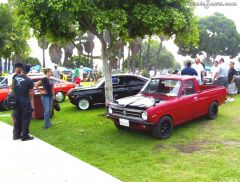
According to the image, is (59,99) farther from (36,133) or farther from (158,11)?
(158,11)

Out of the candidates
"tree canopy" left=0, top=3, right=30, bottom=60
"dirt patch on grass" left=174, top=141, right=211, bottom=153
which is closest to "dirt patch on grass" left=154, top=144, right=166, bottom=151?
"dirt patch on grass" left=174, top=141, right=211, bottom=153

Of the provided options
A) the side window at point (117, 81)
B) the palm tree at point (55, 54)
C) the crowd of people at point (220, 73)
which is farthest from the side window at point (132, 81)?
the palm tree at point (55, 54)

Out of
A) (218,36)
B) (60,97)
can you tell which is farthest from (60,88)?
(218,36)

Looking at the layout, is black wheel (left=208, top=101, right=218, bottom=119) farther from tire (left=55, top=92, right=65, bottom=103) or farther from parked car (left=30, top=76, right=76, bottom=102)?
tire (left=55, top=92, right=65, bottom=103)

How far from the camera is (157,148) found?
6902 mm

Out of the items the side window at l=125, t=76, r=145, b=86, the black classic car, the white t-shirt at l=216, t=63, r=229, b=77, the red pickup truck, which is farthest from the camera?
the side window at l=125, t=76, r=145, b=86

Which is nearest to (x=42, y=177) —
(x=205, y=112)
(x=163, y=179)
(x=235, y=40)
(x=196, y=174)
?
(x=163, y=179)

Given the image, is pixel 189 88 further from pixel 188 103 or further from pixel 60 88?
pixel 60 88

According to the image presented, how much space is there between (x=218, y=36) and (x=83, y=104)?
41347 millimetres

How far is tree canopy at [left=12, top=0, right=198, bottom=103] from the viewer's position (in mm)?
8406

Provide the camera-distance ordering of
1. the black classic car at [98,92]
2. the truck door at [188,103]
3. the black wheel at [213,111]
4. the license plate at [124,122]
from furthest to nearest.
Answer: the black classic car at [98,92] < the black wheel at [213,111] < the truck door at [188,103] < the license plate at [124,122]

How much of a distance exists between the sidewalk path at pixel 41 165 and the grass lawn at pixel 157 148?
0.91 ft

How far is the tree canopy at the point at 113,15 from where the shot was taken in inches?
331

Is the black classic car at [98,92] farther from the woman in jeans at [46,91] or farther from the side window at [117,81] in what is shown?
the woman in jeans at [46,91]
